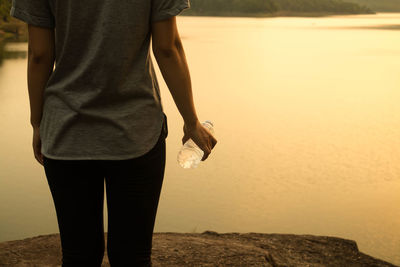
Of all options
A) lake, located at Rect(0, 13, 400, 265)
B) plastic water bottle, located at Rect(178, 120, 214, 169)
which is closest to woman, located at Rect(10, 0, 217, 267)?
plastic water bottle, located at Rect(178, 120, 214, 169)

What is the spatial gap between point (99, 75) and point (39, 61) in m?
0.12

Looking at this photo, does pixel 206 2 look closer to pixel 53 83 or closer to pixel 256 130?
pixel 256 130

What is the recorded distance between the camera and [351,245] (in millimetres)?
2395

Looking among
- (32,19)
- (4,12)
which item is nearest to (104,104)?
(32,19)

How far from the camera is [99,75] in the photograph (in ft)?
2.74

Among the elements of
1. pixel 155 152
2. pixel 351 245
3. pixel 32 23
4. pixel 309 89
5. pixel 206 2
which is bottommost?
pixel 206 2

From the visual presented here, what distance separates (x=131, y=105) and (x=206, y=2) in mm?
49800

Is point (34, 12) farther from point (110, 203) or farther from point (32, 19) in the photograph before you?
point (110, 203)

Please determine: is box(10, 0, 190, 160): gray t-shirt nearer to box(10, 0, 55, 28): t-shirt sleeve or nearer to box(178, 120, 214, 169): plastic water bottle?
box(10, 0, 55, 28): t-shirt sleeve

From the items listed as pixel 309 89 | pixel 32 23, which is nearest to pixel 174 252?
pixel 32 23

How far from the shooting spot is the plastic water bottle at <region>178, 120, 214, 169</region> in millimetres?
1122

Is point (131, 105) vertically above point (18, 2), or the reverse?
point (18, 2)

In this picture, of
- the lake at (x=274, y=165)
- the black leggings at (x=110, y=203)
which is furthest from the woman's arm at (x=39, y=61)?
the lake at (x=274, y=165)

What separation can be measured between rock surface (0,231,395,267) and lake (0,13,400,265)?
1.65 ft
